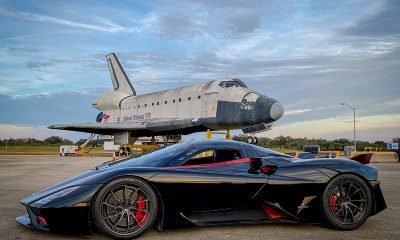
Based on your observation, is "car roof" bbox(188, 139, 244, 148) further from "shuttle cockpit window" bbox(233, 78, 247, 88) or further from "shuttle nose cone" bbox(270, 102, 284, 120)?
"shuttle cockpit window" bbox(233, 78, 247, 88)

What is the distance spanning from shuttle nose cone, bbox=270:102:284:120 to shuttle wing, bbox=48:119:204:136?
15.8 ft

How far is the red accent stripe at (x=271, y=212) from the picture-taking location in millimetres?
4812

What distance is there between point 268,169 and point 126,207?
1759mm

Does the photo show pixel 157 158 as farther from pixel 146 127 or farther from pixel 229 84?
pixel 146 127

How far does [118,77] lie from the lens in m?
36.7

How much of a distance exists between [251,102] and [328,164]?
15.7 meters

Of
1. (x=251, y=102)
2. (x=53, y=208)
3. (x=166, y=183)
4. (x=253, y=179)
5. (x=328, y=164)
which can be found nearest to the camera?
(x=53, y=208)

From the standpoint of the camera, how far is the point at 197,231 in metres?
4.80

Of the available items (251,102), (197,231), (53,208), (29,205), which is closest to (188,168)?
(197,231)

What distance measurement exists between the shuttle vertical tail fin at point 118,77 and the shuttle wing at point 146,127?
806 cm

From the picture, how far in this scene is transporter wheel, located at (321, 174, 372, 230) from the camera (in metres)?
4.89

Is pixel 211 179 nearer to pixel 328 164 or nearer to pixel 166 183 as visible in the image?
pixel 166 183

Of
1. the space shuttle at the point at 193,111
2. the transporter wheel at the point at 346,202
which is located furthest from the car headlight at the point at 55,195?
the space shuttle at the point at 193,111

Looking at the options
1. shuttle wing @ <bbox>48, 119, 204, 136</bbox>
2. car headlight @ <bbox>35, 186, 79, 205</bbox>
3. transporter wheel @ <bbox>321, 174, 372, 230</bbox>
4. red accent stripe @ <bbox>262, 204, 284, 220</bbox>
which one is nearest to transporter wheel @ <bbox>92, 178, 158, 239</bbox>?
car headlight @ <bbox>35, 186, 79, 205</bbox>
